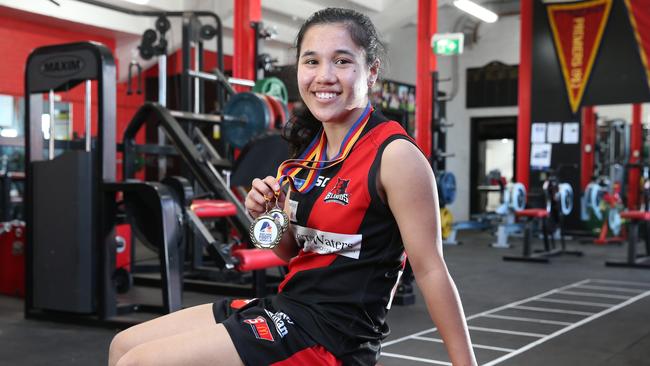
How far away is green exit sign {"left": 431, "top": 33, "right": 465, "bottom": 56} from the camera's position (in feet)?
25.8

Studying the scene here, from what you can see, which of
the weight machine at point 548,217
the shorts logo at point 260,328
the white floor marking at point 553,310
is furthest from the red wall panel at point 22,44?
the shorts logo at point 260,328

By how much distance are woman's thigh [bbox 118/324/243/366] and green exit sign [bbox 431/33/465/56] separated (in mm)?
7155

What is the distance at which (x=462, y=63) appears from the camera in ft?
41.7

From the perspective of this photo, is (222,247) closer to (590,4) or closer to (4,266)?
(4,266)

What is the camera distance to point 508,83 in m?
12.2

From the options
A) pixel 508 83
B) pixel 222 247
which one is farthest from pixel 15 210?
pixel 508 83

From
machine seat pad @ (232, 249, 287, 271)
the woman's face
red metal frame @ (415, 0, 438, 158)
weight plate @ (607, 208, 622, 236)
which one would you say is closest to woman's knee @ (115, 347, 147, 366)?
the woman's face

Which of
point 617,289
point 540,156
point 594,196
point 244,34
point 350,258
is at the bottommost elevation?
point 617,289

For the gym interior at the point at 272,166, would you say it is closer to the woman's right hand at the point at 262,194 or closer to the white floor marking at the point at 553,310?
the white floor marking at the point at 553,310

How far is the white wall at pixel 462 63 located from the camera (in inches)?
485

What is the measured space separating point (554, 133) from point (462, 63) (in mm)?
3254

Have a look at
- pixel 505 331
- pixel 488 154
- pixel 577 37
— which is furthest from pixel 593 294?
pixel 488 154

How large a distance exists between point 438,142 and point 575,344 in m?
5.11

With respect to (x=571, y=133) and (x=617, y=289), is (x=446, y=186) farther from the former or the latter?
(x=617, y=289)
